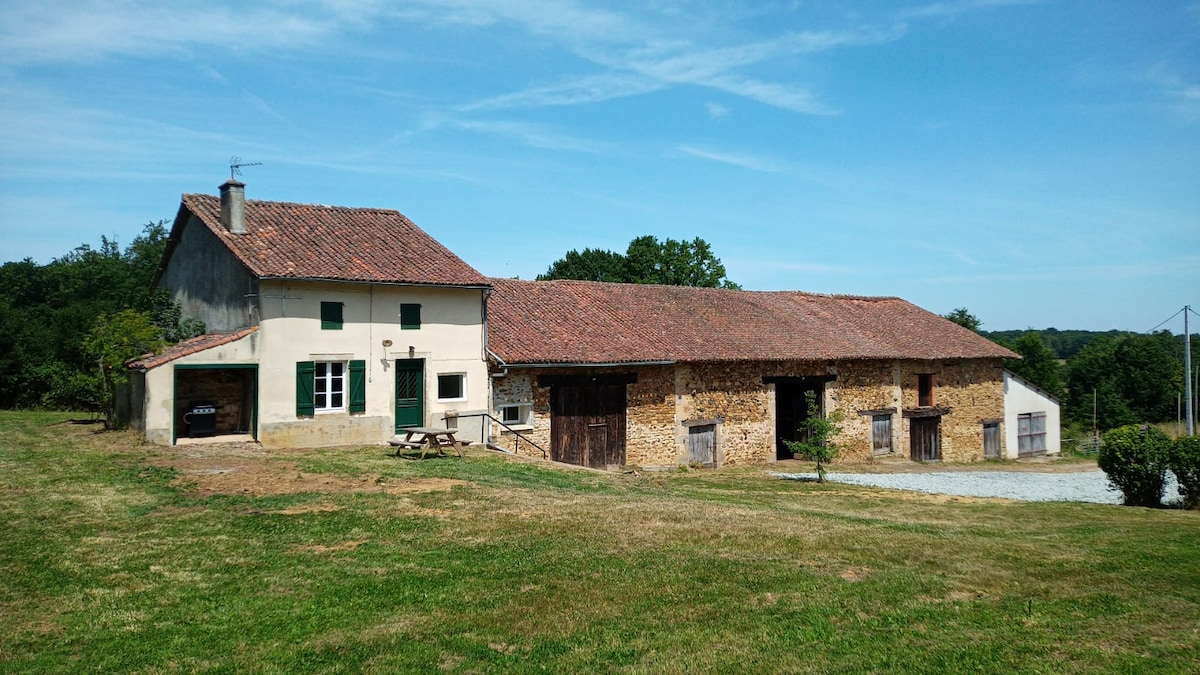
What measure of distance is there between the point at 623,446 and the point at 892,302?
18456 mm

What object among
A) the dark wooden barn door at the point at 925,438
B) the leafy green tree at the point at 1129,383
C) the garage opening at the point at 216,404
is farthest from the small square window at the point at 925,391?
the leafy green tree at the point at 1129,383

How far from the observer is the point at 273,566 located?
30.8 ft

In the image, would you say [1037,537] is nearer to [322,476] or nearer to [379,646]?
[379,646]

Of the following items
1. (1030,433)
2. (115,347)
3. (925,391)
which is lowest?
(1030,433)

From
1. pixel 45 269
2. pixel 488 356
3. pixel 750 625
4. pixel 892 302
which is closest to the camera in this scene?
pixel 750 625

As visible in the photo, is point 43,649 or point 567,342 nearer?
point 43,649

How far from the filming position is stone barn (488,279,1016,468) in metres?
23.4

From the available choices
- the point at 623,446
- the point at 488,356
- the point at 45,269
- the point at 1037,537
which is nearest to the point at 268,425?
the point at 488,356

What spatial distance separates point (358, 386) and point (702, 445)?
35.8 ft

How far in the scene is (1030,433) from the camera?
35375mm

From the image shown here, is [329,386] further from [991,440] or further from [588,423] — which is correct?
[991,440]

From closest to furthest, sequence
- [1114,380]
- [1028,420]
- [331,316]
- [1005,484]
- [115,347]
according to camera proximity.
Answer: [331,316]
[115,347]
[1005,484]
[1028,420]
[1114,380]

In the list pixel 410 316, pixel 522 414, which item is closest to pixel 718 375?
pixel 522 414

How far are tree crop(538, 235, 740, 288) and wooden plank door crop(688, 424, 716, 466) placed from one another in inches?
845
